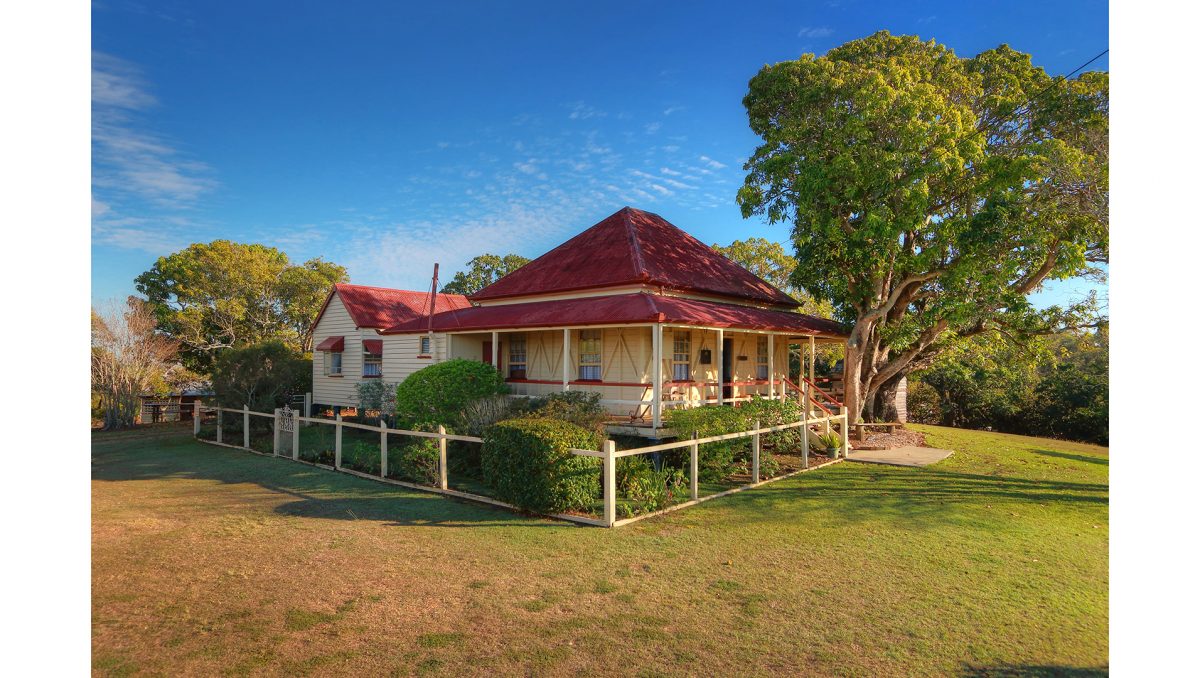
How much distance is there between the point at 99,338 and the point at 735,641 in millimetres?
25026

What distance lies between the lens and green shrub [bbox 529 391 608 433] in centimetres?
1145

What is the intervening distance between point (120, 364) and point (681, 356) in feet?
66.1

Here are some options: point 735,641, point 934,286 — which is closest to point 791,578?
point 735,641

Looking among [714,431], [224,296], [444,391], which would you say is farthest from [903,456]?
[224,296]

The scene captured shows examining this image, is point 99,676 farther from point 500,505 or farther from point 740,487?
point 740,487

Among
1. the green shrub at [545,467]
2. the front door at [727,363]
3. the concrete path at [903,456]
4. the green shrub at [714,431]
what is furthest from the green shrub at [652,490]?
the front door at [727,363]

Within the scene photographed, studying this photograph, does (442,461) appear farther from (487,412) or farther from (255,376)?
(255,376)

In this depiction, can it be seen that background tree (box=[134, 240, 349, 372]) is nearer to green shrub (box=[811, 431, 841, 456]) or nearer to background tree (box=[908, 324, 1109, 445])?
green shrub (box=[811, 431, 841, 456])

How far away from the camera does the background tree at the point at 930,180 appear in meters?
14.0

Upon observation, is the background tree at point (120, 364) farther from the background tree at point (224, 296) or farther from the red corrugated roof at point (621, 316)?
the red corrugated roof at point (621, 316)

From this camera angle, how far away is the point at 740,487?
36.4 feet

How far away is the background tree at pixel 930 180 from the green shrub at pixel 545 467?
932 centimetres

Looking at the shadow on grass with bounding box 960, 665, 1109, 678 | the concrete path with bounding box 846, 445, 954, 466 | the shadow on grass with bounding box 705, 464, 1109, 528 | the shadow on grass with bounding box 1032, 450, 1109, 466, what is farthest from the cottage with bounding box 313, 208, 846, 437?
the shadow on grass with bounding box 960, 665, 1109, 678

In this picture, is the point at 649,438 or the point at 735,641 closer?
the point at 735,641
